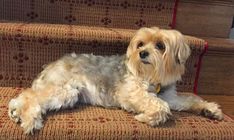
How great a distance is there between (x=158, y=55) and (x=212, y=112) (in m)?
0.41

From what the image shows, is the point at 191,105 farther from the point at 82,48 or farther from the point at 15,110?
the point at 15,110

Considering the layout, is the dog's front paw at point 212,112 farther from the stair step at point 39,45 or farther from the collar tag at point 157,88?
the stair step at point 39,45

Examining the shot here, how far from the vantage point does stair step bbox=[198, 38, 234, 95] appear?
2145 mm

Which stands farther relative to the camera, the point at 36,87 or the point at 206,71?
the point at 206,71

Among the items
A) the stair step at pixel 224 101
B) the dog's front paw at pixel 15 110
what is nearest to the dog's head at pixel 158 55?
the stair step at pixel 224 101

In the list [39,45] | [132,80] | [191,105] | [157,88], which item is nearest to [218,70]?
[191,105]

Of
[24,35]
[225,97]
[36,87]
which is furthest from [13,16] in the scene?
[225,97]

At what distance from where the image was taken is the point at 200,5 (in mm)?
2354

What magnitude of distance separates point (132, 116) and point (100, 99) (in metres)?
0.21

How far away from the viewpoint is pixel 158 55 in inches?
68.2

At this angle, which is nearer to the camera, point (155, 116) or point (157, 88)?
point (155, 116)

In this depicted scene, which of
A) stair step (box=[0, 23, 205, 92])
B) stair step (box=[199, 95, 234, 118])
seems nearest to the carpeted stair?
stair step (box=[0, 23, 205, 92])

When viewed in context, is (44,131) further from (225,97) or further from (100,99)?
(225,97)

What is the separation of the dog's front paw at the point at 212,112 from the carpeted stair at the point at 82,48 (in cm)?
4
